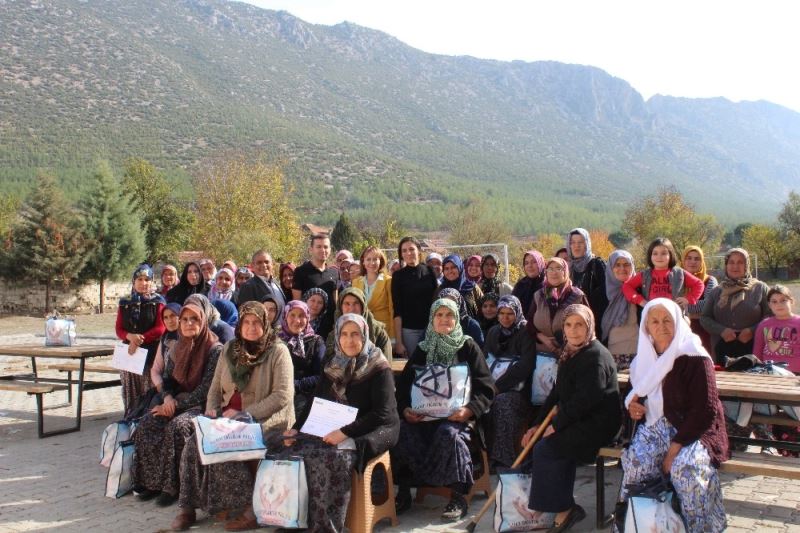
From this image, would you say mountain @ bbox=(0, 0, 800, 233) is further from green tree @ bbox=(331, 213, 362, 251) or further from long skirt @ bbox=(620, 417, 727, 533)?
long skirt @ bbox=(620, 417, 727, 533)

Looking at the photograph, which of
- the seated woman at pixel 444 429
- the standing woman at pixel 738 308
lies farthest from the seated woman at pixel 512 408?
the standing woman at pixel 738 308

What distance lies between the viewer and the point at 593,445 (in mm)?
4590

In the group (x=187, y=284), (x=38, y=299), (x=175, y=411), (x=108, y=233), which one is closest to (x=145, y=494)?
(x=175, y=411)

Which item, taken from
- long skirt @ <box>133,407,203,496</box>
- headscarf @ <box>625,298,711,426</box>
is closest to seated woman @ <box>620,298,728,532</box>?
headscarf @ <box>625,298,711,426</box>

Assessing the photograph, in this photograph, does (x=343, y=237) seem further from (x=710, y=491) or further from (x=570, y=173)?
(x=570, y=173)

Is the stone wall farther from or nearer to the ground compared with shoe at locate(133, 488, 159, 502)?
nearer to the ground

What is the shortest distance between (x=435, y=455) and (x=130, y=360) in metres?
3.18

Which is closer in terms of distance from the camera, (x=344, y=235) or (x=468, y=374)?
(x=468, y=374)

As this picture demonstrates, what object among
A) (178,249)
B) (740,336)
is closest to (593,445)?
(740,336)

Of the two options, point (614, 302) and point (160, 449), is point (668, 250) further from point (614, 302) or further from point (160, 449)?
point (160, 449)

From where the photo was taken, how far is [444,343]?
5.35m

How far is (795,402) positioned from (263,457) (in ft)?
11.0

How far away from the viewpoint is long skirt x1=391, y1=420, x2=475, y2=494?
5023 millimetres

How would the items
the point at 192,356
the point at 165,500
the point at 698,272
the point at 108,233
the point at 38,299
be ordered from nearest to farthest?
the point at 165,500, the point at 192,356, the point at 698,272, the point at 38,299, the point at 108,233
